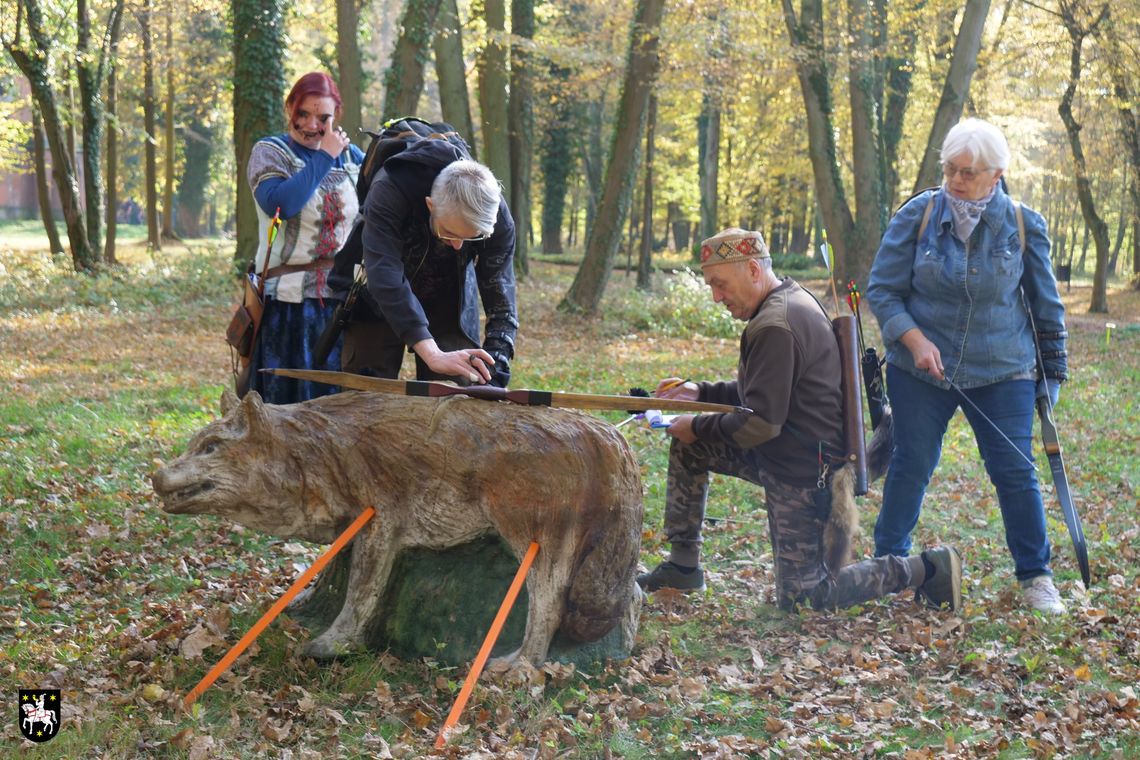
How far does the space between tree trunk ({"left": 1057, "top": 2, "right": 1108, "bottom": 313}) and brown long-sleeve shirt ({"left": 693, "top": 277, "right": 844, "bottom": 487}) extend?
2032 centimetres

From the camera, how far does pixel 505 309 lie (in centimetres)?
492

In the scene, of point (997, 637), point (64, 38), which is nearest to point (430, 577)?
point (997, 637)

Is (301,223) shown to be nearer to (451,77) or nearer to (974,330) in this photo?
(974,330)

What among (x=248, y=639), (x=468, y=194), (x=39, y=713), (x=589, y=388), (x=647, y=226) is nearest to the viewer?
(x=39, y=713)

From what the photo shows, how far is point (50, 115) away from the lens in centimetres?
1809

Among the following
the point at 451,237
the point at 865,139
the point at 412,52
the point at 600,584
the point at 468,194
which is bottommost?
the point at 600,584

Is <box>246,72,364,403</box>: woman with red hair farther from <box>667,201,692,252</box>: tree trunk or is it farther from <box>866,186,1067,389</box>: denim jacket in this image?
<box>667,201,692,252</box>: tree trunk

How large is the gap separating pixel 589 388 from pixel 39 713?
26.1ft

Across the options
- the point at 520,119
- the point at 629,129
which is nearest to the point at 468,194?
the point at 629,129

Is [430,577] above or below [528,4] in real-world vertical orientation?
below

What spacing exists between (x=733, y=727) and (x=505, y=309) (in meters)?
2.13

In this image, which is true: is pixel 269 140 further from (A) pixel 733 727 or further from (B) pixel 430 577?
(A) pixel 733 727

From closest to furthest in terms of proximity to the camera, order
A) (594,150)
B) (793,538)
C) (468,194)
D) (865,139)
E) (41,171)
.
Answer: (468,194)
(793,538)
(865,139)
(41,171)
(594,150)

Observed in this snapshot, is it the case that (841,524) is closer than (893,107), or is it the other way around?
(841,524)
